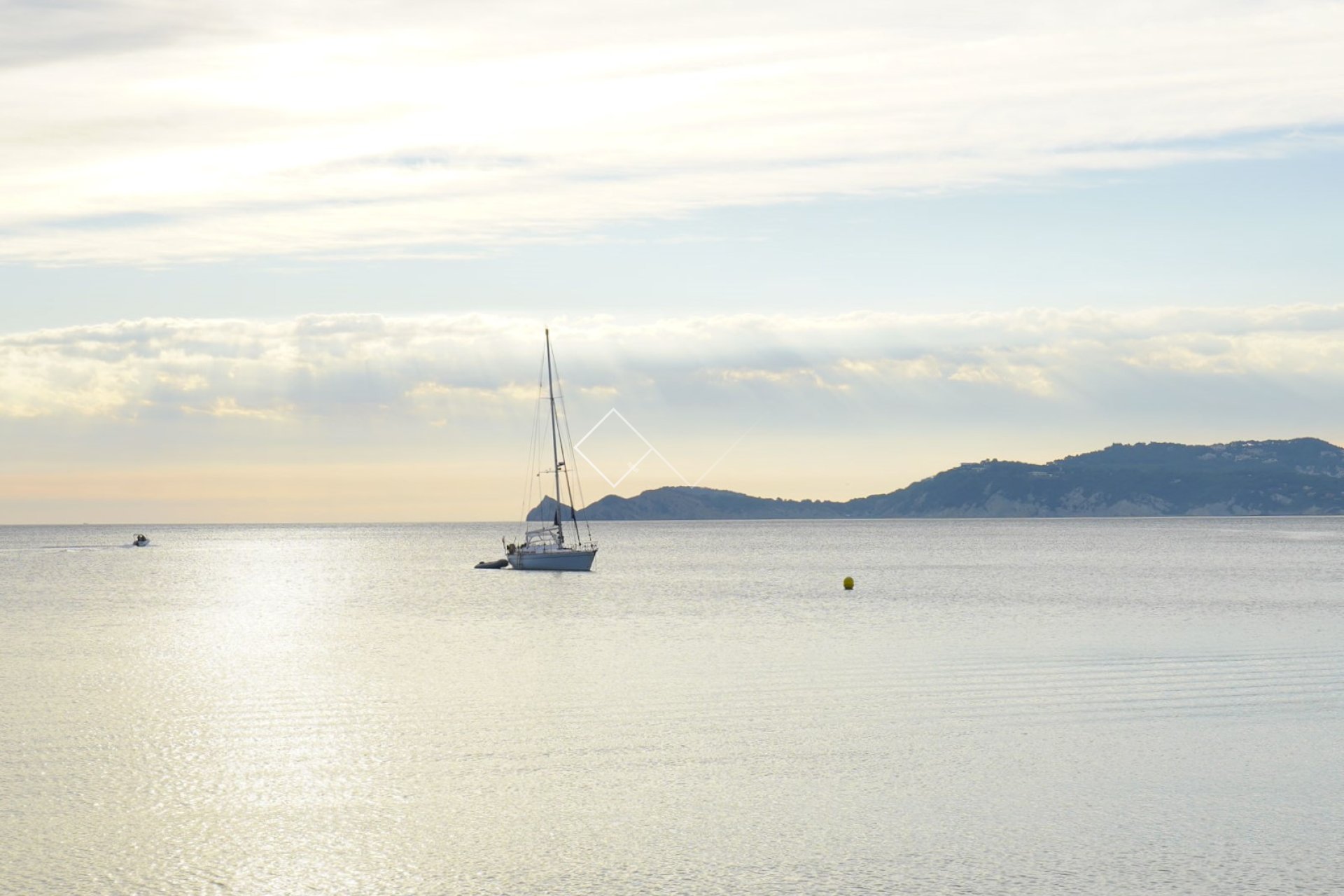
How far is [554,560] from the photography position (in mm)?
134500

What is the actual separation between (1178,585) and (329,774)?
9813 cm

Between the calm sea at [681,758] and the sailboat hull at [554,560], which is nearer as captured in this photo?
the calm sea at [681,758]

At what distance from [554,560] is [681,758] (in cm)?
10102

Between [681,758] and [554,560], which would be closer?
[681,758]

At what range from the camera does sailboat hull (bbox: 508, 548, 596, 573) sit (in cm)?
13425

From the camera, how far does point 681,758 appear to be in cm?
3425

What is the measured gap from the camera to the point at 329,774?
32.7 meters

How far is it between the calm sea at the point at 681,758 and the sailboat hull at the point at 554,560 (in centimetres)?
5600

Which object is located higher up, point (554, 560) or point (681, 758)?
point (554, 560)

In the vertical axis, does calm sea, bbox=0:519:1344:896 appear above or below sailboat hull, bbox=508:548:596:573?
below

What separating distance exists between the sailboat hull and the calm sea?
56005mm

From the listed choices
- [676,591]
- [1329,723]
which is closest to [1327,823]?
[1329,723]

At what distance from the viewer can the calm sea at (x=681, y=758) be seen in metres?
24.7

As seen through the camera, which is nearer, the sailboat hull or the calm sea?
the calm sea
